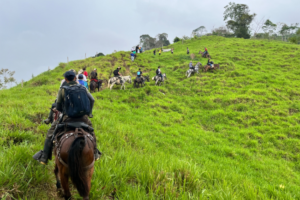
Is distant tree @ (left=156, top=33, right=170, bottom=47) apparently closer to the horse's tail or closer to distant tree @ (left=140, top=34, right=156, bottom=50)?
distant tree @ (left=140, top=34, right=156, bottom=50)

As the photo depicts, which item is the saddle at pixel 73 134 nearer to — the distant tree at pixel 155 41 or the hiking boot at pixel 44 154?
the hiking boot at pixel 44 154

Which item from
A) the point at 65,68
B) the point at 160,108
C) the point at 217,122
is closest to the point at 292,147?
the point at 217,122

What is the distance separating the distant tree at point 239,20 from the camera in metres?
44.3

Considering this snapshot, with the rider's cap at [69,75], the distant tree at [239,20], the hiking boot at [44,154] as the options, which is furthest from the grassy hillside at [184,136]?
the distant tree at [239,20]

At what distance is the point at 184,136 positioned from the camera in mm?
7902

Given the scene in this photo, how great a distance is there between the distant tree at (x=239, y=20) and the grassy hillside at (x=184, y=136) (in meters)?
30.5

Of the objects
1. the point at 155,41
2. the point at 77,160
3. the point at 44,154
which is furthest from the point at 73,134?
the point at 155,41

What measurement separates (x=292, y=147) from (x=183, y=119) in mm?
5258

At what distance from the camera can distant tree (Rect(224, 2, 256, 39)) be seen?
4428cm

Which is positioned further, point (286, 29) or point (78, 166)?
point (286, 29)

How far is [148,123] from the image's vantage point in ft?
29.1

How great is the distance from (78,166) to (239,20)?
2218 inches

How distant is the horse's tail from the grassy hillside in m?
0.50

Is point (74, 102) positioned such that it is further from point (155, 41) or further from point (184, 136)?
point (155, 41)
